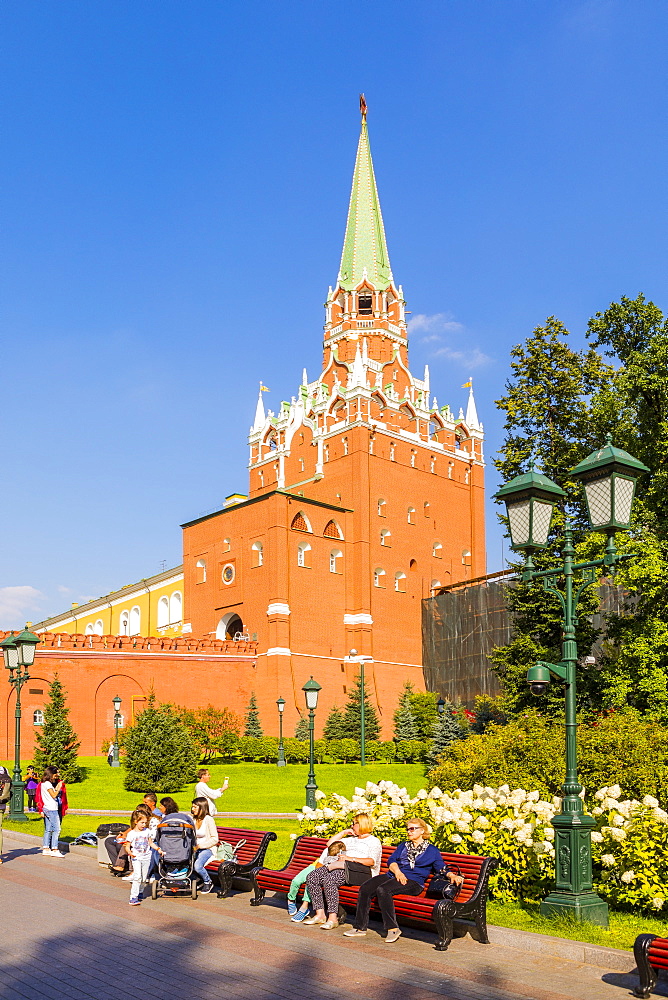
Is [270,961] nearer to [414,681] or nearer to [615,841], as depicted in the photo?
[615,841]

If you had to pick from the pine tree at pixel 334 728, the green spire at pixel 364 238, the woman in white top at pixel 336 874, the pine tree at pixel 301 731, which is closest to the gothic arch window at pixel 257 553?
the pine tree at pixel 334 728

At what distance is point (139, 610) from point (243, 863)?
2608 inches

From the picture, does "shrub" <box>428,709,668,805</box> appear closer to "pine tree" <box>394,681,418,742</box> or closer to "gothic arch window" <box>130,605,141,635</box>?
"pine tree" <box>394,681,418,742</box>

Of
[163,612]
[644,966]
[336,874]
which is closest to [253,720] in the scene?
[163,612]

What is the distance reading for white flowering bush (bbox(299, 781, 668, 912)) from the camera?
33.4 feet

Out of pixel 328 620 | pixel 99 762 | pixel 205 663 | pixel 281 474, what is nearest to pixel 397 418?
pixel 281 474

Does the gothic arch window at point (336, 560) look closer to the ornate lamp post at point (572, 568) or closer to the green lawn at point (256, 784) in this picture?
the green lawn at point (256, 784)

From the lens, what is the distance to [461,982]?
7.75 metres

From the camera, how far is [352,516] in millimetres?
55406

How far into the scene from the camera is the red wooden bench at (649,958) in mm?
7168

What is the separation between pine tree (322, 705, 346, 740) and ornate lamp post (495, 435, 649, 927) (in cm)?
3787

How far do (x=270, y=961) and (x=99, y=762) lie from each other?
33326 mm

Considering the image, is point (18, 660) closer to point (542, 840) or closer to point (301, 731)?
point (542, 840)

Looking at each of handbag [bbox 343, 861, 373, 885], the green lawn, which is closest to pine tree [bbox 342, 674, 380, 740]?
the green lawn
